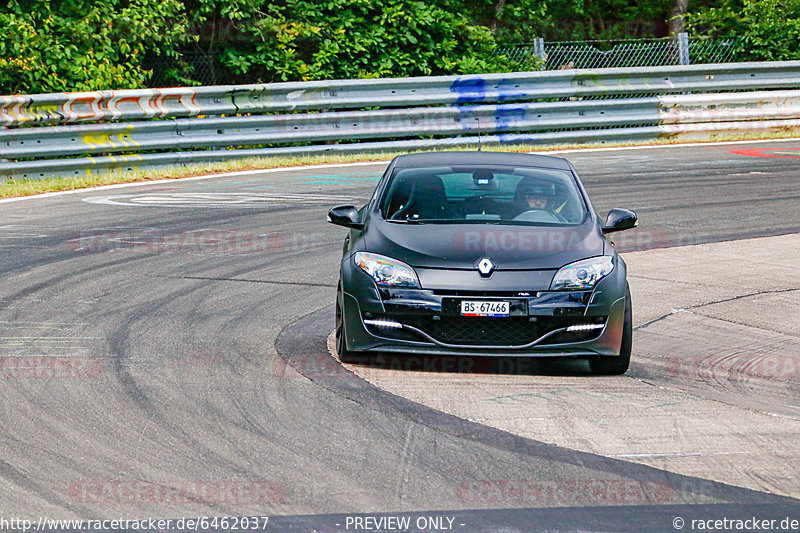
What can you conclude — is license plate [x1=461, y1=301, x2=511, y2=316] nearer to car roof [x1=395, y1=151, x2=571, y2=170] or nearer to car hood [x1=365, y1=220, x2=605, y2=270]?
car hood [x1=365, y1=220, x2=605, y2=270]

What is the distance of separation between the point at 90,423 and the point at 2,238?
643 cm

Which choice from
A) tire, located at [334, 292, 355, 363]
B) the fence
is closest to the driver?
tire, located at [334, 292, 355, 363]

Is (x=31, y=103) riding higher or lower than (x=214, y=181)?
higher

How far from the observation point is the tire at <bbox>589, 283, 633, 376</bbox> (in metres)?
7.31

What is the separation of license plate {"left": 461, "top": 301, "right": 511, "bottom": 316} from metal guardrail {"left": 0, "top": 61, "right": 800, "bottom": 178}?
10.2m

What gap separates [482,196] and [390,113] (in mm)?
10519

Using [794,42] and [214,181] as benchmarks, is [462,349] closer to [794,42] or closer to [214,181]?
[214,181]

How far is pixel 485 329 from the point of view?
7.11m


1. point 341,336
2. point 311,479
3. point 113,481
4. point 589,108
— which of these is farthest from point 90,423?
point 589,108

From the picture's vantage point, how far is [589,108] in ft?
65.7

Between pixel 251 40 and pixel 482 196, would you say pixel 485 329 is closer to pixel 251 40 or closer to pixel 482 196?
pixel 482 196

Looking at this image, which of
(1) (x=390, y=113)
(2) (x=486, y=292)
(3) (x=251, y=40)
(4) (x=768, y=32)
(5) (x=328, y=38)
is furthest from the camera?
(4) (x=768, y=32)

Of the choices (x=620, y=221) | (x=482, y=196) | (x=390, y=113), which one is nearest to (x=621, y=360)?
(x=620, y=221)

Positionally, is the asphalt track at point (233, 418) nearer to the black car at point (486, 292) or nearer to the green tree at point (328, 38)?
the black car at point (486, 292)
